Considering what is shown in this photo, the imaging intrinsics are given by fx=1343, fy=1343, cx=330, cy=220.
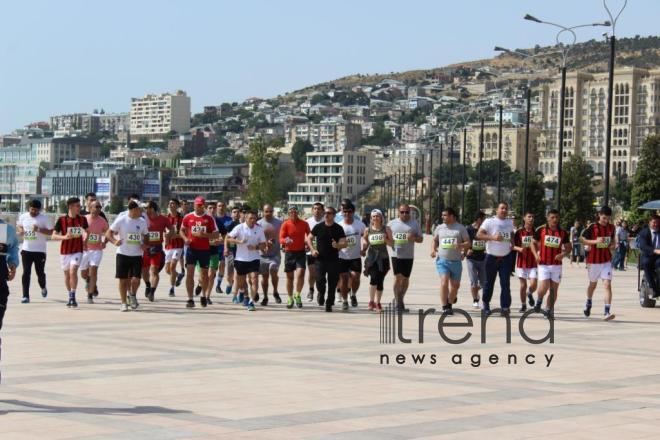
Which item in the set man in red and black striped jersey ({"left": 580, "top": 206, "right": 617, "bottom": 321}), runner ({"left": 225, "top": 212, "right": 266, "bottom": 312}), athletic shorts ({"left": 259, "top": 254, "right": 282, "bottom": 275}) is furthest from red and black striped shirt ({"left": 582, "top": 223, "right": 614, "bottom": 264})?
athletic shorts ({"left": 259, "top": 254, "right": 282, "bottom": 275})

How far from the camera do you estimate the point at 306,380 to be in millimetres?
11836

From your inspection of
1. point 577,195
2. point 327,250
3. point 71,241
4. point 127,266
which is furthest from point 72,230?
point 577,195

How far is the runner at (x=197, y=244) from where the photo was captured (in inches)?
802

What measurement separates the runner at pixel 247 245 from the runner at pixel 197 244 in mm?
334

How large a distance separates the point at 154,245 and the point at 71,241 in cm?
155

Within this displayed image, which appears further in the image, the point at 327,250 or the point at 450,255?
the point at 327,250

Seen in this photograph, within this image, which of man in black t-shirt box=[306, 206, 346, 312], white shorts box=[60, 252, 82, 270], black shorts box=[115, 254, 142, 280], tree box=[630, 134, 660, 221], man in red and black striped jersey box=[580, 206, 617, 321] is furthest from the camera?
tree box=[630, 134, 660, 221]

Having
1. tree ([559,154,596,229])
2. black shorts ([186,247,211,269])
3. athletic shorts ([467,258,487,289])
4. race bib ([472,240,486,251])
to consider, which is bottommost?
athletic shorts ([467,258,487,289])

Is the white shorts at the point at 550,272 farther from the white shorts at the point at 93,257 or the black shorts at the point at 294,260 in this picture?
the white shorts at the point at 93,257

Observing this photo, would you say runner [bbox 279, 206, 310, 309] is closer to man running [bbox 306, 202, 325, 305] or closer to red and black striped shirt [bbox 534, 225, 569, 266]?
man running [bbox 306, 202, 325, 305]

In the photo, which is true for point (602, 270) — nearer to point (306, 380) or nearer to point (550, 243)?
point (550, 243)

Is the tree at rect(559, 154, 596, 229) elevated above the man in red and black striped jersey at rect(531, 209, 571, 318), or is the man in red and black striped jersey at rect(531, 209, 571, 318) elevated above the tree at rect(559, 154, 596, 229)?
the tree at rect(559, 154, 596, 229)

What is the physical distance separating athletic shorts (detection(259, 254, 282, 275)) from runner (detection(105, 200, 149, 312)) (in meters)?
2.34

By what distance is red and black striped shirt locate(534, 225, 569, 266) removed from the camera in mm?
19156
